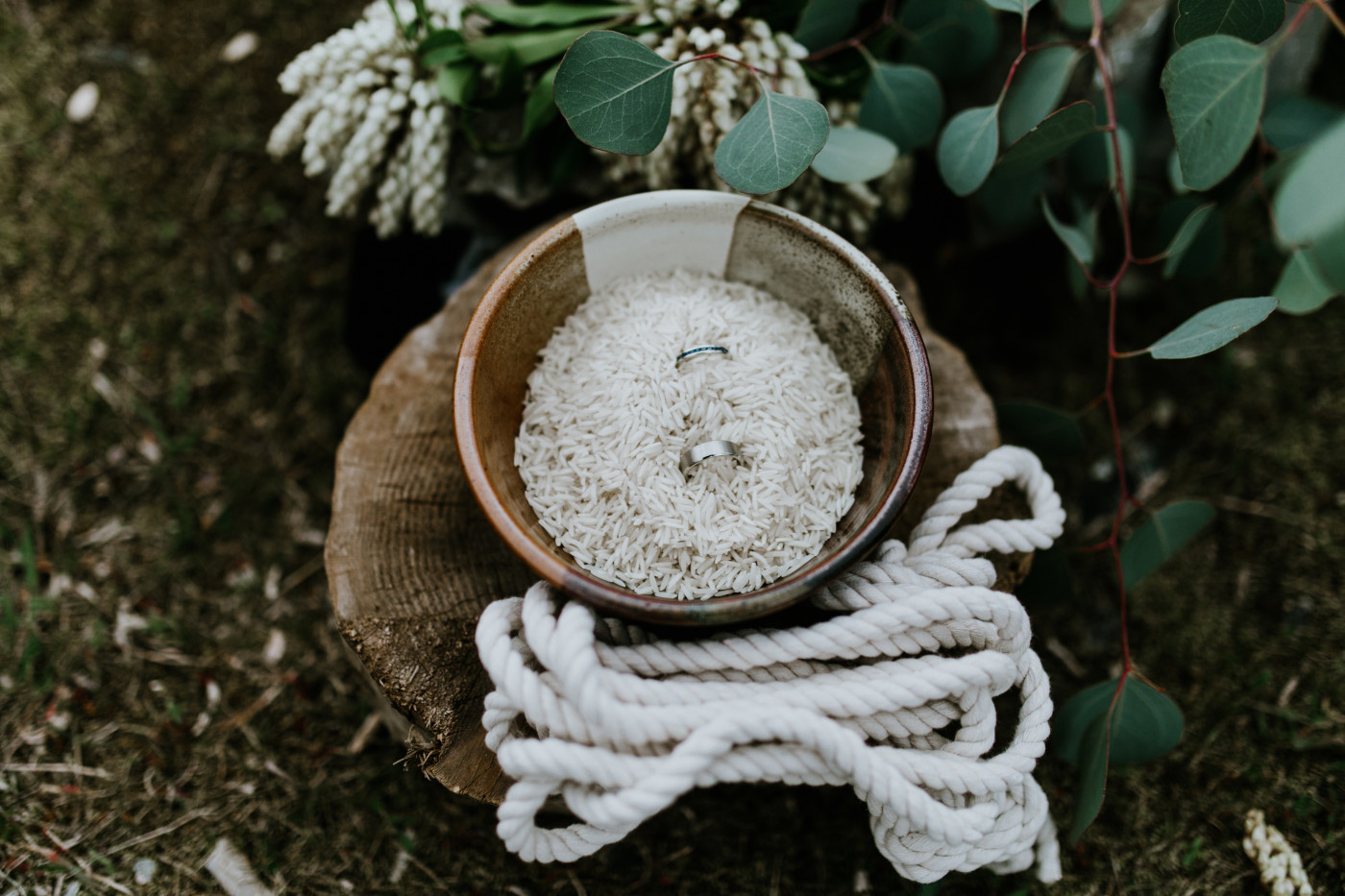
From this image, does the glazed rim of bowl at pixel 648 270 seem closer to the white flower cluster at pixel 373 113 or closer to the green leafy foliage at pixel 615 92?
the green leafy foliage at pixel 615 92

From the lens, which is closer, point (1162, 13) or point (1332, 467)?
point (1162, 13)

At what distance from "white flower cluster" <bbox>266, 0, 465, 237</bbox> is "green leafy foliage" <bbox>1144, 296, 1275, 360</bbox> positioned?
1.38m

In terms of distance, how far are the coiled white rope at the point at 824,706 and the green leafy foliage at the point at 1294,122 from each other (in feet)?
3.89

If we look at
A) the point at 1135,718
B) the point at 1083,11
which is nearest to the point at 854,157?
the point at 1083,11

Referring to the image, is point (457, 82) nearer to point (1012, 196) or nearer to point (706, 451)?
point (706, 451)

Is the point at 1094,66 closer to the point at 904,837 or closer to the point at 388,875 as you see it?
the point at 904,837

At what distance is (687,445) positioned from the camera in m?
1.36

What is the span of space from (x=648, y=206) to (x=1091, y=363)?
145 cm

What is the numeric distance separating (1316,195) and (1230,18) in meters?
0.68

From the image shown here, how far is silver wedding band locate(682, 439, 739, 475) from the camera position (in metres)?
1.30

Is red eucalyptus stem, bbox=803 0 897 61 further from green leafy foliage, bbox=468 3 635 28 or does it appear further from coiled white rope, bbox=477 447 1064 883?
coiled white rope, bbox=477 447 1064 883

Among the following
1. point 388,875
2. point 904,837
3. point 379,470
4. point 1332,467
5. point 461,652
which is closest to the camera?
point 904,837

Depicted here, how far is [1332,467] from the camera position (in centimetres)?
201

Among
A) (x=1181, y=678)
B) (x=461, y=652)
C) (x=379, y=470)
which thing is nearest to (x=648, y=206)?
(x=379, y=470)
